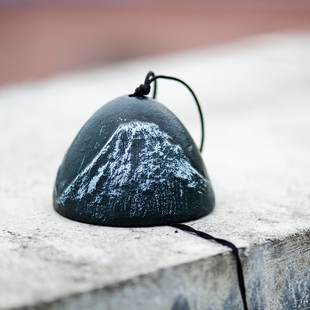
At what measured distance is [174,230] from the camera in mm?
1747

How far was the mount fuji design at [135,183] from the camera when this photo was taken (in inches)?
69.4

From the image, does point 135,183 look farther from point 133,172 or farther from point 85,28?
point 85,28

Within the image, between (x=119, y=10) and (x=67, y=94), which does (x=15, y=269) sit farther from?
(x=119, y=10)

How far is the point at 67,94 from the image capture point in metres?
4.75

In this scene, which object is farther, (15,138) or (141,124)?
(15,138)

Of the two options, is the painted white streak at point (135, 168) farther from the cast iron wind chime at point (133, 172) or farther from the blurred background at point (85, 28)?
the blurred background at point (85, 28)

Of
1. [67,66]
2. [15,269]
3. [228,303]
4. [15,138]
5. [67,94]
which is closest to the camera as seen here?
[15,269]

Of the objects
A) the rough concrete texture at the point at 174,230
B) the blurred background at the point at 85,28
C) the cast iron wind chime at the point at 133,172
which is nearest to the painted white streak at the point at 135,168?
the cast iron wind chime at the point at 133,172

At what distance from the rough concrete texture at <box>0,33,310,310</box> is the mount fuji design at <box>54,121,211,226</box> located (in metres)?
0.06

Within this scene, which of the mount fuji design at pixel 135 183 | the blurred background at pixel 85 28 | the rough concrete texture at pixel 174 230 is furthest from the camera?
the blurred background at pixel 85 28

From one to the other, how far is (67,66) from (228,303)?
922 centimetres

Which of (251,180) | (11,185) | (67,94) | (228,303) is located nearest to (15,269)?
(228,303)

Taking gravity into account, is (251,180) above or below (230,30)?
below

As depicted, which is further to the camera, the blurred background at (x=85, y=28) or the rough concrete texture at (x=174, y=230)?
the blurred background at (x=85, y=28)
